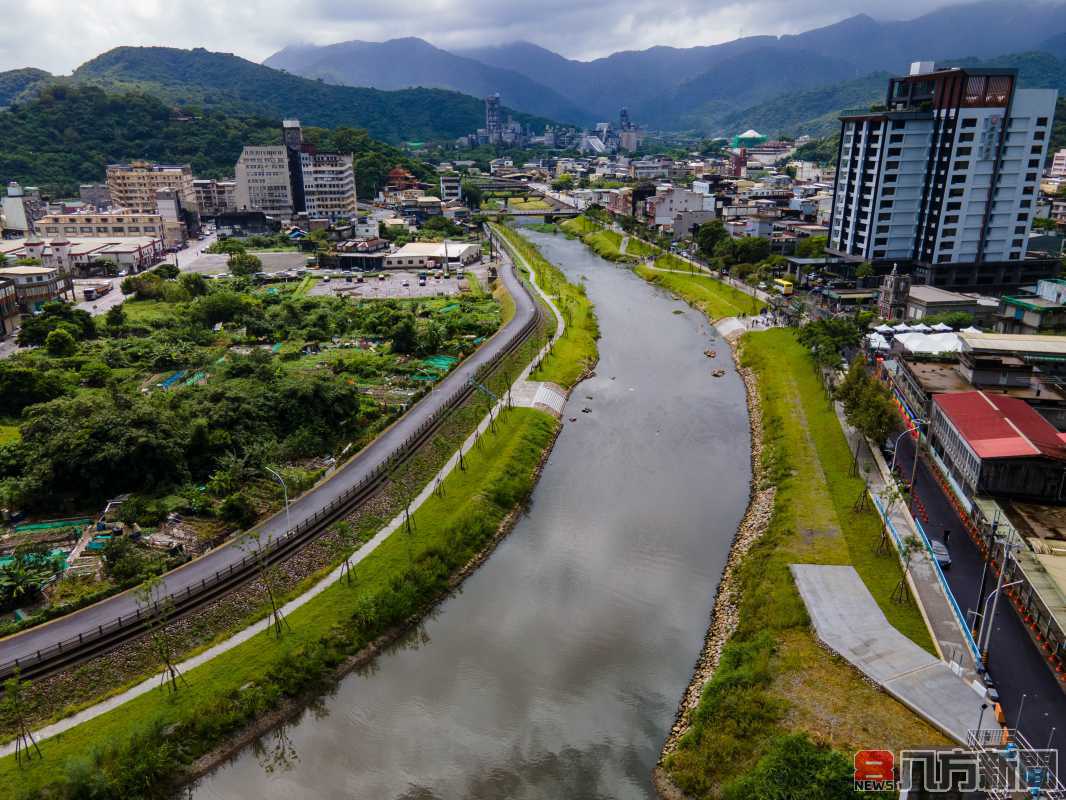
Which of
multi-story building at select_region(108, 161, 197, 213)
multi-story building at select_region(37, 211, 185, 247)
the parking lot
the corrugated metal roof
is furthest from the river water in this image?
multi-story building at select_region(108, 161, 197, 213)

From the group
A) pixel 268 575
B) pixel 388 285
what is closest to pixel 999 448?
pixel 268 575

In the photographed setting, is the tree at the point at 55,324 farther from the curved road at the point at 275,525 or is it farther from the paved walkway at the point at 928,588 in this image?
the paved walkway at the point at 928,588

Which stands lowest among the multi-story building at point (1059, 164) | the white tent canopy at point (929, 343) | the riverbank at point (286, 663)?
the riverbank at point (286, 663)

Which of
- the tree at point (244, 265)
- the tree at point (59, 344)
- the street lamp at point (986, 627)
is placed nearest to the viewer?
the street lamp at point (986, 627)

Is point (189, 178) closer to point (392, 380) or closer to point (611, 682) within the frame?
point (392, 380)

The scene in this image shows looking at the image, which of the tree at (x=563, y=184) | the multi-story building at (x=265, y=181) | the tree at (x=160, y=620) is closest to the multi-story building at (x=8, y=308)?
the tree at (x=160, y=620)

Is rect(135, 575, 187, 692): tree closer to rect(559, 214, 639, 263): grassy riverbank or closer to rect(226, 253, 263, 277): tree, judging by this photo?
rect(226, 253, 263, 277): tree

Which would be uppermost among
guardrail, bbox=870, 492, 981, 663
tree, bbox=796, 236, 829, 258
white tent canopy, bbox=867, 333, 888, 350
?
tree, bbox=796, 236, 829, 258
